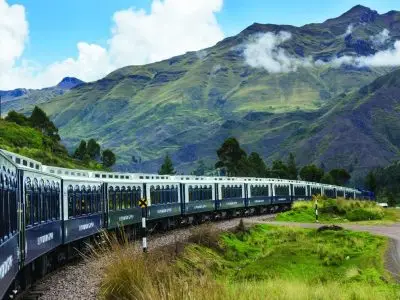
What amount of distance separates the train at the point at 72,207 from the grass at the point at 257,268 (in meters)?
2.16

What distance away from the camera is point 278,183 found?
6366 centimetres

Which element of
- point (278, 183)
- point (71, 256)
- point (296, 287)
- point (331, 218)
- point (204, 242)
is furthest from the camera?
point (278, 183)

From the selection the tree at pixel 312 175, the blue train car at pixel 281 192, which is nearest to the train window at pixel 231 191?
the blue train car at pixel 281 192

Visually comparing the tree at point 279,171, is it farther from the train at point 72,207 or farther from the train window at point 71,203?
the train window at point 71,203

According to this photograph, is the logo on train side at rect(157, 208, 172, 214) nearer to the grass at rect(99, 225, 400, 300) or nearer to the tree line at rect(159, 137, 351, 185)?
the grass at rect(99, 225, 400, 300)

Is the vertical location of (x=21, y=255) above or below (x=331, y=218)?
above

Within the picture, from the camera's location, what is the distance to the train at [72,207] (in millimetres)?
11984

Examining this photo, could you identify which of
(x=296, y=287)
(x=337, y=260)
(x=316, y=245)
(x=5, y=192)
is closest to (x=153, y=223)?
(x=316, y=245)

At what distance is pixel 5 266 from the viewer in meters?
10.5

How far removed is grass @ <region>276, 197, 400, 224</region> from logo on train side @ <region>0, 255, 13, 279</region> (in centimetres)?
3906

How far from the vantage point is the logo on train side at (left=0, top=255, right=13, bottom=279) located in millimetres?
9906

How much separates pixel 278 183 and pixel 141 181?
105 ft

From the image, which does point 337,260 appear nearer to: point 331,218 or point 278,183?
point 331,218

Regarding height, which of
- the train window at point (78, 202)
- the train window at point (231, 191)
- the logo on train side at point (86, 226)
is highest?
the train window at point (78, 202)
